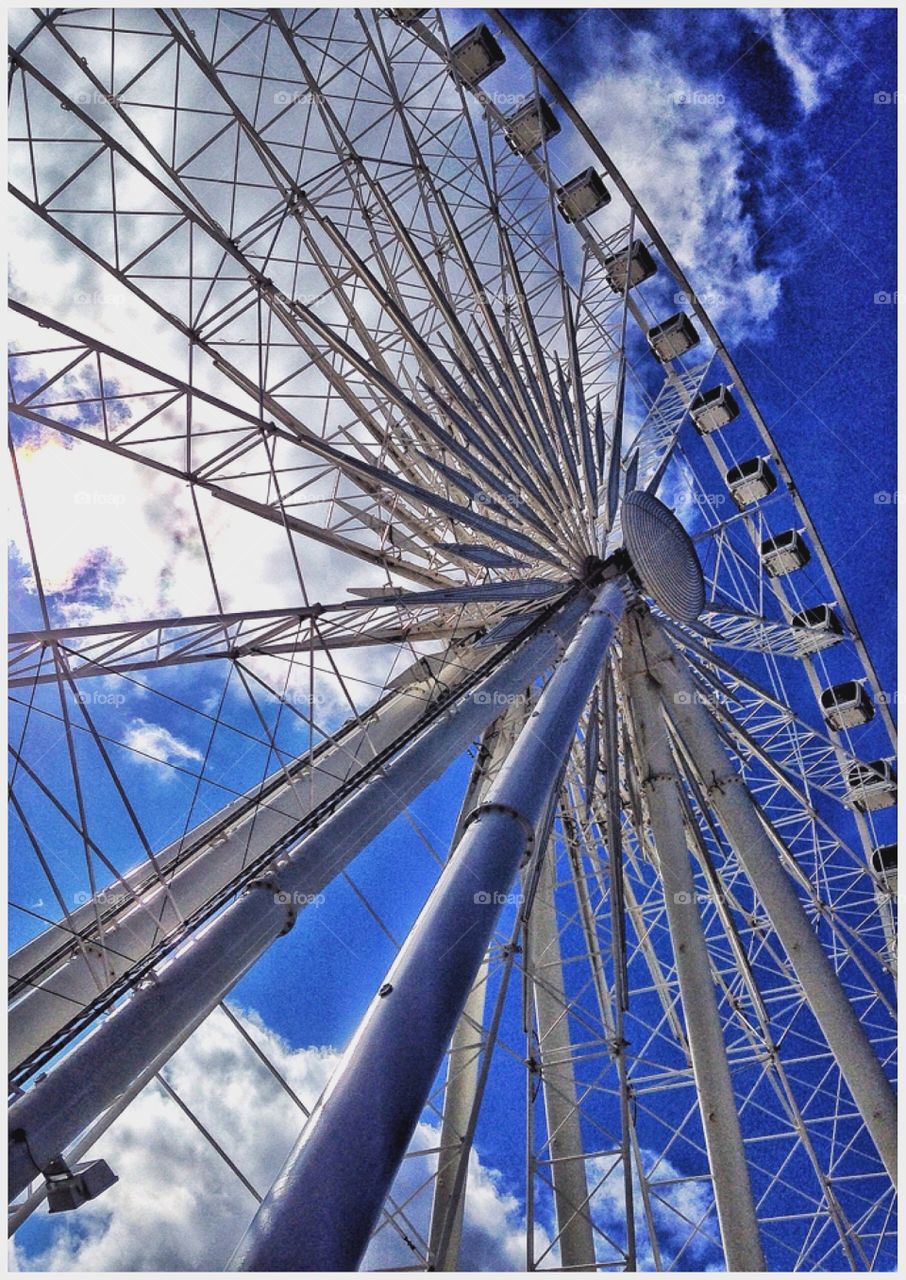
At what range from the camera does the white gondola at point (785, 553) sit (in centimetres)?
2717

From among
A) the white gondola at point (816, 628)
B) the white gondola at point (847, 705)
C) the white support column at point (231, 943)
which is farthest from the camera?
the white gondola at point (847, 705)

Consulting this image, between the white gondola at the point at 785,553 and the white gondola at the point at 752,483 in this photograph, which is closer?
the white gondola at the point at 752,483

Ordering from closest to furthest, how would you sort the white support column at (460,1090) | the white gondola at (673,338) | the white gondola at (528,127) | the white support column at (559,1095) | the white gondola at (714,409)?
the white support column at (460,1090) < the white support column at (559,1095) < the white gondola at (528,127) < the white gondola at (673,338) < the white gondola at (714,409)

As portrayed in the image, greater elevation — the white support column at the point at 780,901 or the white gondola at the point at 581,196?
the white gondola at the point at 581,196

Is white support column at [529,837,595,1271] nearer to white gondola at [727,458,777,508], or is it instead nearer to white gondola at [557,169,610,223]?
white gondola at [727,458,777,508]

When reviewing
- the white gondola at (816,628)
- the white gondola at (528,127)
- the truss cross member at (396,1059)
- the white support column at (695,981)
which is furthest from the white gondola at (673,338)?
the truss cross member at (396,1059)

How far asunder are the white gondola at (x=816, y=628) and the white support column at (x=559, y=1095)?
9231 mm

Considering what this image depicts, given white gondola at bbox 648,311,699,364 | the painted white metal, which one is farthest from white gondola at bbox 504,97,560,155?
the painted white metal

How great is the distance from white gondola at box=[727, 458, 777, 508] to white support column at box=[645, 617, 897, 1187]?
11041mm

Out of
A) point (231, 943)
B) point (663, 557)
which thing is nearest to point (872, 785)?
point (663, 557)

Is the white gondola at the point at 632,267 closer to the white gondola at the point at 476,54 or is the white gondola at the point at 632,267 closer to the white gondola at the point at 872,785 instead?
the white gondola at the point at 476,54

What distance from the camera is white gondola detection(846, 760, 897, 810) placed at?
2514 cm

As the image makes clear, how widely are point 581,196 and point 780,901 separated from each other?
17.1 meters

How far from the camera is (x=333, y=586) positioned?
29.5 meters
